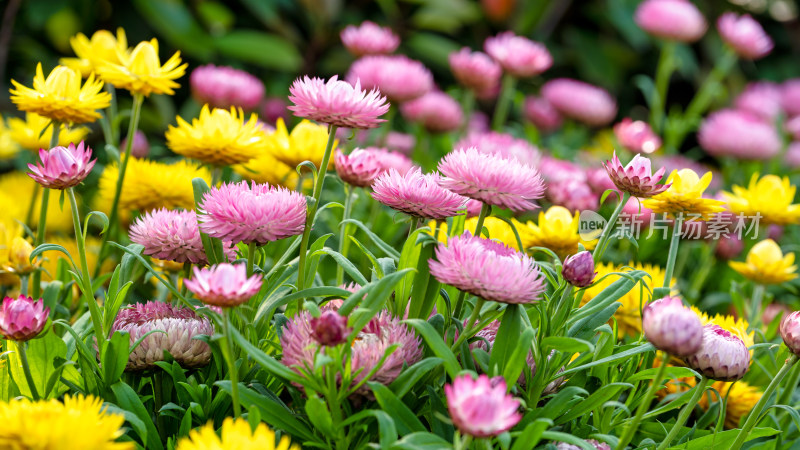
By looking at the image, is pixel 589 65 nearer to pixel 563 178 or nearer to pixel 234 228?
pixel 563 178

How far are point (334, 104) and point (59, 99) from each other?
49 cm

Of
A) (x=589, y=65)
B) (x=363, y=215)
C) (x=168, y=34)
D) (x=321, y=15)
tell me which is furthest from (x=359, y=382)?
(x=589, y=65)

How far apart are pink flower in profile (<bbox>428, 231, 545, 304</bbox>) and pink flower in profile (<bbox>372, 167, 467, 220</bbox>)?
89 millimetres

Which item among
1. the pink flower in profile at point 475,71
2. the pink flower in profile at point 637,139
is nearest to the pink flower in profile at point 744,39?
the pink flower in profile at point 637,139

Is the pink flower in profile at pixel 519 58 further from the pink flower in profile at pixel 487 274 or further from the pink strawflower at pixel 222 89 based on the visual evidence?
the pink flower in profile at pixel 487 274

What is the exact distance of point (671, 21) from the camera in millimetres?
→ 2375

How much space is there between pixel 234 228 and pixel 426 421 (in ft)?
1.10

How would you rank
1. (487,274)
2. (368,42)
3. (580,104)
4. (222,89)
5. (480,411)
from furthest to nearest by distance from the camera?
(580,104), (368,42), (222,89), (487,274), (480,411)

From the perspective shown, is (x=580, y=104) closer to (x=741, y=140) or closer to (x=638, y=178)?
(x=741, y=140)

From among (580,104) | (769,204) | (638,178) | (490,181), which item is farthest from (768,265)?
(580,104)

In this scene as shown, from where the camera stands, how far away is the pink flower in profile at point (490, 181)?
2.73ft

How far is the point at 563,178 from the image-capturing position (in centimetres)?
163

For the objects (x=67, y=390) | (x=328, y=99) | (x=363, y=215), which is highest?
(x=328, y=99)

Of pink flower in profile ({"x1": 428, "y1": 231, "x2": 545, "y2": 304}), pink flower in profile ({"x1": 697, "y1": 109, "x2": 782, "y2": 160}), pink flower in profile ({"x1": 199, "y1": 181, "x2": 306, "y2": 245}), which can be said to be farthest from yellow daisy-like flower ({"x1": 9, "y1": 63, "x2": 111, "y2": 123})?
pink flower in profile ({"x1": 697, "y1": 109, "x2": 782, "y2": 160})
